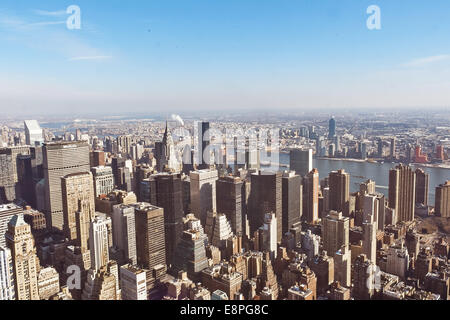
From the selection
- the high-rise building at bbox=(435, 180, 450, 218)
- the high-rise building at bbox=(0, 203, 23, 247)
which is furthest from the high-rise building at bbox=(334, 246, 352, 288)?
the high-rise building at bbox=(0, 203, 23, 247)

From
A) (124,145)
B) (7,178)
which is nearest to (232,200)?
(124,145)

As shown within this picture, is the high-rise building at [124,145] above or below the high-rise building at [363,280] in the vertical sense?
above

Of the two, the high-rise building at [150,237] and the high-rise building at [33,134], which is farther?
the high-rise building at [33,134]

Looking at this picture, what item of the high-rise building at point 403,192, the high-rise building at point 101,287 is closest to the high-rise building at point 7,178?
the high-rise building at point 101,287

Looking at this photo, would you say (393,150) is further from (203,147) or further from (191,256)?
(191,256)

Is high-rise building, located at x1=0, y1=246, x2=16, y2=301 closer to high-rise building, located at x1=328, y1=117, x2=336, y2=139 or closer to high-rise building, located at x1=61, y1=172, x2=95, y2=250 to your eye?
high-rise building, located at x1=61, y1=172, x2=95, y2=250

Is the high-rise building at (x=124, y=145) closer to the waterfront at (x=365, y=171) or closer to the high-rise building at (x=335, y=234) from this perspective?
the waterfront at (x=365, y=171)
